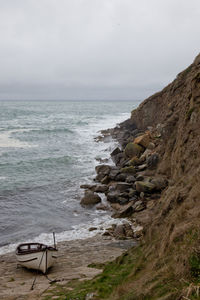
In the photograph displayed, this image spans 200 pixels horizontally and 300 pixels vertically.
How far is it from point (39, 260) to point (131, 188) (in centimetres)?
1187

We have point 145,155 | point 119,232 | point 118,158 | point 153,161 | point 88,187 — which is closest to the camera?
point 119,232

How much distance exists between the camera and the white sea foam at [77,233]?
15886mm

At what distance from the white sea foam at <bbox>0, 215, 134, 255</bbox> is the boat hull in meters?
2.79

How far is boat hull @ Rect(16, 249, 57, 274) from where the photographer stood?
40.9 ft

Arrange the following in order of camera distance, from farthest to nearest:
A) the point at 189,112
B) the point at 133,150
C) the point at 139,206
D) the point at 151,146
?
the point at 133,150
the point at 151,146
the point at 139,206
the point at 189,112

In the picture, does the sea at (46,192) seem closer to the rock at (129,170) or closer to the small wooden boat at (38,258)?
the small wooden boat at (38,258)

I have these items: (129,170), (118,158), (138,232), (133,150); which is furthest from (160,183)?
(118,158)

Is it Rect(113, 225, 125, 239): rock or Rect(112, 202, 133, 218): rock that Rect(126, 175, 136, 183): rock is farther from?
Rect(113, 225, 125, 239): rock

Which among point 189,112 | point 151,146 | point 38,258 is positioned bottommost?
point 38,258

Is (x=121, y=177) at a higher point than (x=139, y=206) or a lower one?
higher

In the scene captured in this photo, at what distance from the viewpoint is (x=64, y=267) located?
1287cm

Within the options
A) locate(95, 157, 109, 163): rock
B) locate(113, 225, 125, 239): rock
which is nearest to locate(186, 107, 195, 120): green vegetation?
locate(113, 225, 125, 239): rock

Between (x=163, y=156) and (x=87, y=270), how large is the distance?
1556 cm

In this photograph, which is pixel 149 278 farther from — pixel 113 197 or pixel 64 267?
pixel 113 197
